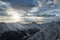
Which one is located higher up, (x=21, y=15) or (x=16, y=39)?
(x=21, y=15)

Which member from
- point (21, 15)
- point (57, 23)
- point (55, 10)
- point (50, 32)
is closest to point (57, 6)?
point (55, 10)

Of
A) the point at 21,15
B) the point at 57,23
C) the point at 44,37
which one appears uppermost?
the point at 21,15

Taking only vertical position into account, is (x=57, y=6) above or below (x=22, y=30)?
above

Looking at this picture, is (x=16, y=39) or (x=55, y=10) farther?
(x=55, y=10)

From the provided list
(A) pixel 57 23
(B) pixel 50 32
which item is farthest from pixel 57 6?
(B) pixel 50 32

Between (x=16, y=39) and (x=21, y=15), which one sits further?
(x=21, y=15)

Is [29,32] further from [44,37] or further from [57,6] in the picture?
[57,6]

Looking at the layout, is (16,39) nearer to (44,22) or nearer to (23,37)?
(23,37)

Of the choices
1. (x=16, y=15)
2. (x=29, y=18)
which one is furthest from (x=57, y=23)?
(x=16, y=15)
